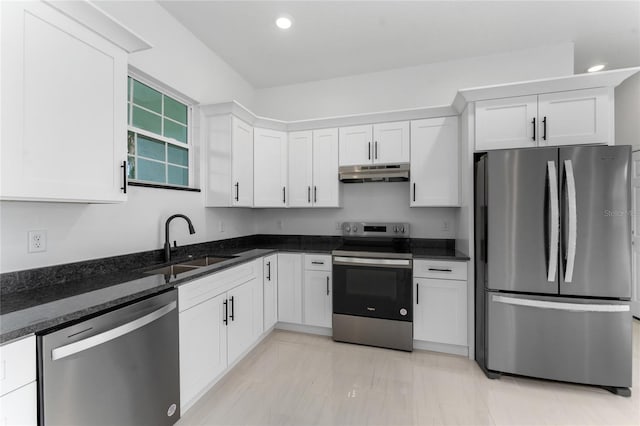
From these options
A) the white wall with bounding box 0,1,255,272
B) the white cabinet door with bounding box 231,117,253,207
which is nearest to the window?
the white wall with bounding box 0,1,255,272

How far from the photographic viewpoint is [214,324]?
2029 millimetres

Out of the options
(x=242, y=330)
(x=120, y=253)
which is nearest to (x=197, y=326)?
(x=242, y=330)

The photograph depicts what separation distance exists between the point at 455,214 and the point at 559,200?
3.55 ft

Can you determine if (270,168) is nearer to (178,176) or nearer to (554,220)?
(178,176)

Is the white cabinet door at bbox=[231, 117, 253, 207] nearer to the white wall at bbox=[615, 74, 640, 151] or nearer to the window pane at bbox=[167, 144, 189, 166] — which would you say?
the window pane at bbox=[167, 144, 189, 166]

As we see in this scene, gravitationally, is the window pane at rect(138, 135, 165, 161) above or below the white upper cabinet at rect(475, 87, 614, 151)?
below

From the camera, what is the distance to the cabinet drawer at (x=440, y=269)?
257 cm

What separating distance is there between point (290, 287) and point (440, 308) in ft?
4.94

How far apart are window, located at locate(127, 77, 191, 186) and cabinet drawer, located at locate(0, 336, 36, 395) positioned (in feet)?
4.66

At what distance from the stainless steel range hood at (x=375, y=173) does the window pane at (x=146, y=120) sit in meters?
1.82

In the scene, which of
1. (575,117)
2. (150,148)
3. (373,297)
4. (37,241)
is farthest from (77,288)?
(575,117)

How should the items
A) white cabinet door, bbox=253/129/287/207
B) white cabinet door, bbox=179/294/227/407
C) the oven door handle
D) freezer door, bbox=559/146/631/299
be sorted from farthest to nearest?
white cabinet door, bbox=253/129/287/207 → the oven door handle → freezer door, bbox=559/146/631/299 → white cabinet door, bbox=179/294/227/407

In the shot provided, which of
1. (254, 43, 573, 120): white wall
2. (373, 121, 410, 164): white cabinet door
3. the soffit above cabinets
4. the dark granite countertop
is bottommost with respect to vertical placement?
the dark granite countertop

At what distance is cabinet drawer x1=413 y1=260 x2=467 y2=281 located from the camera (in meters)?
2.57
